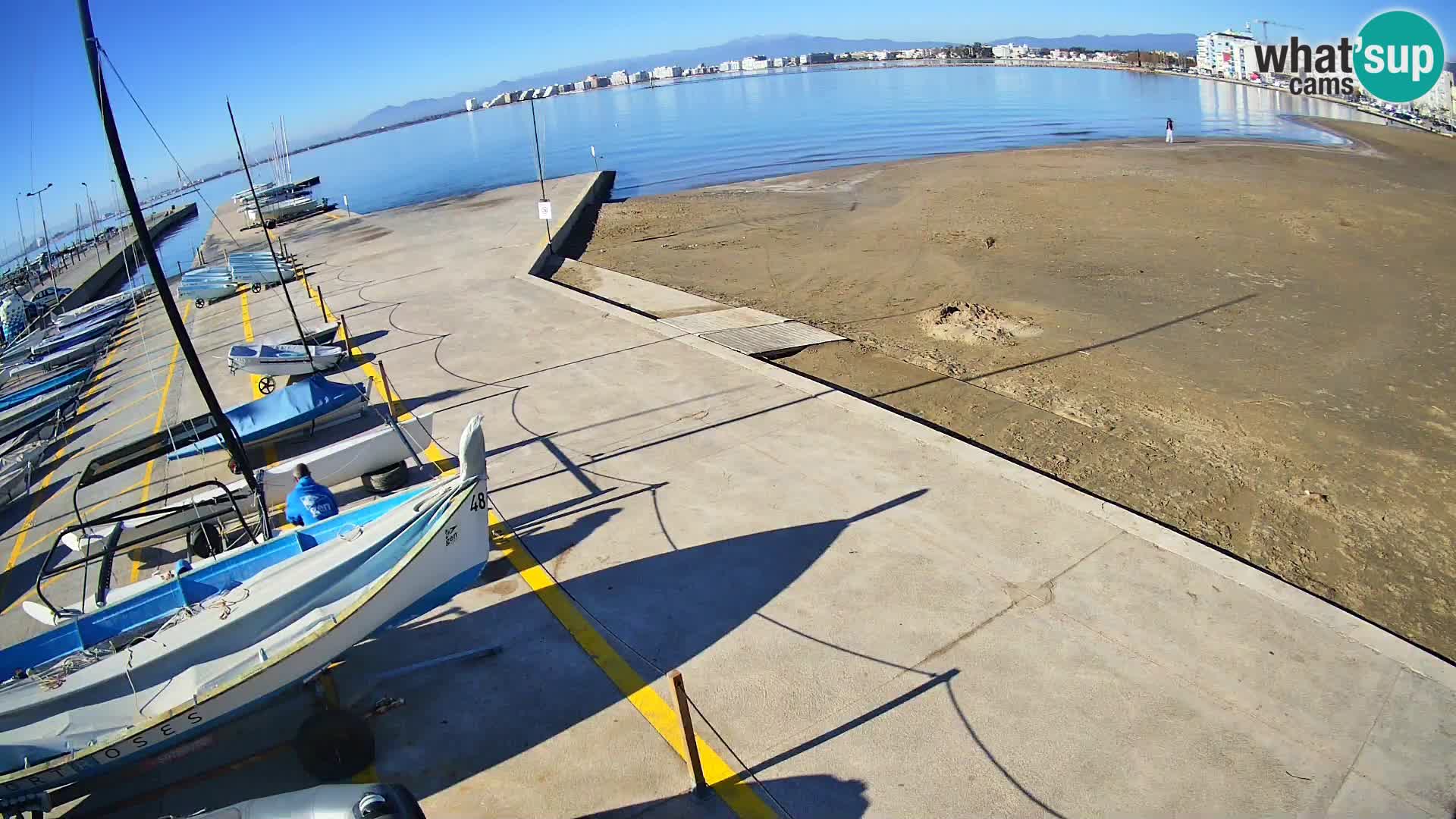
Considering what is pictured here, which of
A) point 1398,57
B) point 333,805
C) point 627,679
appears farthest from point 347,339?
point 1398,57

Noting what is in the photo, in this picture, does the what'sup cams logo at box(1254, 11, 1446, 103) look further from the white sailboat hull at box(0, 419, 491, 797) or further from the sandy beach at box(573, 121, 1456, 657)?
the white sailboat hull at box(0, 419, 491, 797)

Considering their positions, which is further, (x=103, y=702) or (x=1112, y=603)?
(x=1112, y=603)

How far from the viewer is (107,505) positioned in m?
12.5

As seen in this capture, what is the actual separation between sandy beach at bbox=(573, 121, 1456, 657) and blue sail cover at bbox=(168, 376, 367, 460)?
860cm

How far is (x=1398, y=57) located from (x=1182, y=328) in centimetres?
8256

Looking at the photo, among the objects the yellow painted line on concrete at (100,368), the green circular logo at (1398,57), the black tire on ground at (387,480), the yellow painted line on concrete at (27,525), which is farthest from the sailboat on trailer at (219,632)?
the green circular logo at (1398,57)

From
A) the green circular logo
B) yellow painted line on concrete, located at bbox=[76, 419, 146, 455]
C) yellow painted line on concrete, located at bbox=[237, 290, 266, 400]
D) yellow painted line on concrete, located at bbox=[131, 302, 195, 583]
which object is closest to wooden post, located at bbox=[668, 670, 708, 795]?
yellow painted line on concrete, located at bbox=[131, 302, 195, 583]

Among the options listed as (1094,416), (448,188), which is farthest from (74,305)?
(1094,416)

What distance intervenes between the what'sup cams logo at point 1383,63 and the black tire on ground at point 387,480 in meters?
76.1

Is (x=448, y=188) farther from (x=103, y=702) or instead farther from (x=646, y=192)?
(x=103, y=702)

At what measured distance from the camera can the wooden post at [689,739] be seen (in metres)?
5.73

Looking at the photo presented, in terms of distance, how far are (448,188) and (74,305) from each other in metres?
25.4

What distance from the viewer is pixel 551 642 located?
8.03m

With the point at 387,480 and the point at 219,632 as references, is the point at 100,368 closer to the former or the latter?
the point at 387,480
